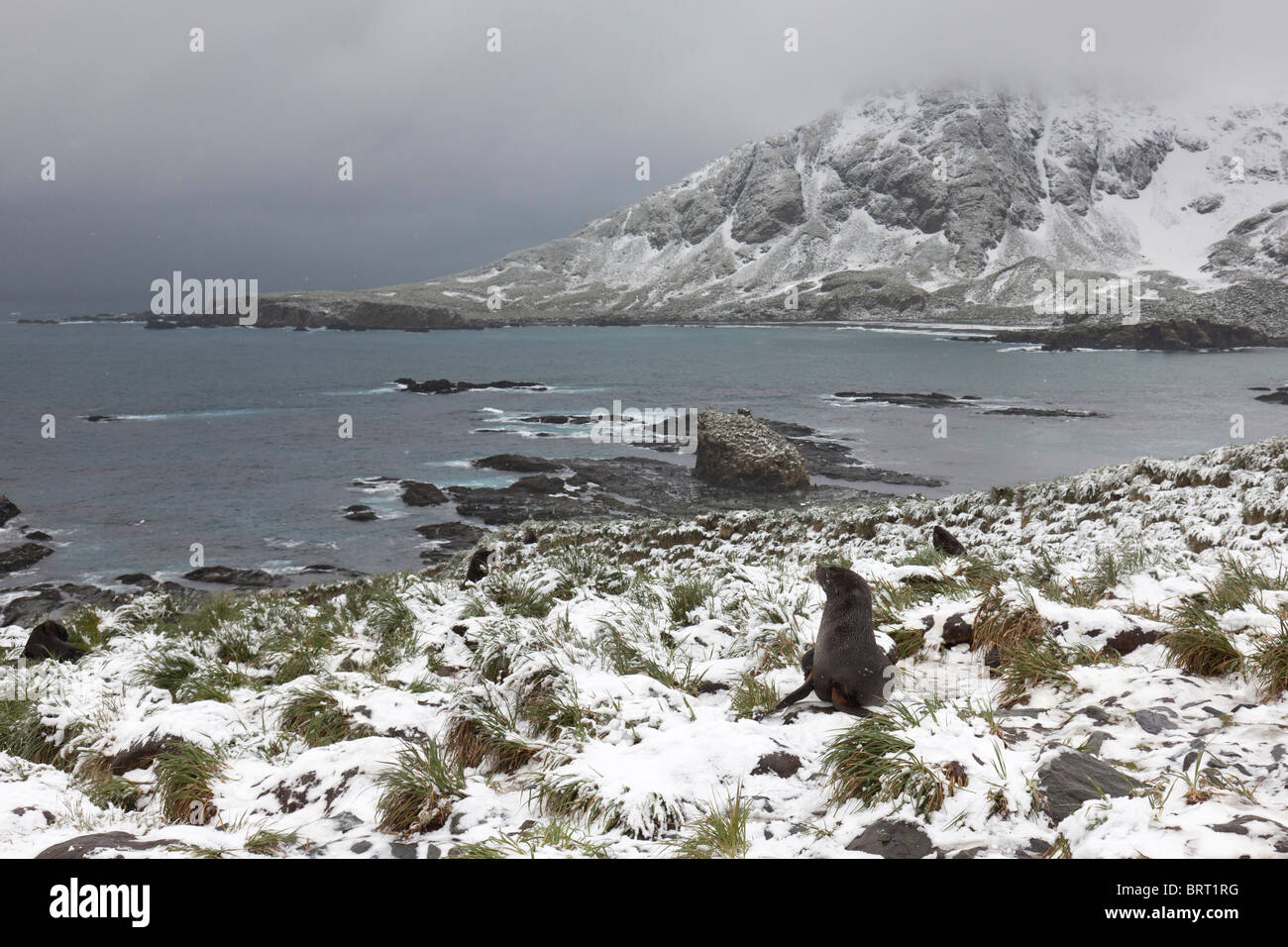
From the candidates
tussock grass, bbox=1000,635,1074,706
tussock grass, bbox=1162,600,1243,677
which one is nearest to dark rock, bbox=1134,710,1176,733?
tussock grass, bbox=1000,635,1074,706

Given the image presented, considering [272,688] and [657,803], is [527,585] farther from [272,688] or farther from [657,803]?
[657,803]

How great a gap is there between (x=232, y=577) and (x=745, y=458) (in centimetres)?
1942

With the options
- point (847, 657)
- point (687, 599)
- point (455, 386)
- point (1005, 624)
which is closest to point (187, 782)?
point (847, 657)

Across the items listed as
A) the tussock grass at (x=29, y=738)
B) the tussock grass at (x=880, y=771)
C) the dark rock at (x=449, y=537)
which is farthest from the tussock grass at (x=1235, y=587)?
the dark rock at (x=449, y=537)

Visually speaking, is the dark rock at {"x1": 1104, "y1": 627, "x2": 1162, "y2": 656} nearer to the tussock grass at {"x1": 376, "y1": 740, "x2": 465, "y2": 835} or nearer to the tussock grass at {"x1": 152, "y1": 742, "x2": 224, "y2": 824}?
the tussock grass at {"x1": 376, "y1": 740, "x2": 465, "y2": 835}

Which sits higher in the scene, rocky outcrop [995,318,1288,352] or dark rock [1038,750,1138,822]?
rocky outcrop [995,318,1288,352]

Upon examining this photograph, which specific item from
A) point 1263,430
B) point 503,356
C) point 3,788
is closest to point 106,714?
point 3,788

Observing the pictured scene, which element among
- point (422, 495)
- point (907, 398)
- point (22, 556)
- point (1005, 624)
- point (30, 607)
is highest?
point (907, 398)

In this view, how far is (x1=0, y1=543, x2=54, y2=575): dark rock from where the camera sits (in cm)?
2355

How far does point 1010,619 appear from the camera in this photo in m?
5.39

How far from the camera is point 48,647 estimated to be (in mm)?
8461

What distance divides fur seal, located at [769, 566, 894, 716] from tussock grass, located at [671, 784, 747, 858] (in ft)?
4.22

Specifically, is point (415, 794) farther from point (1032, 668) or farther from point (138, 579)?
point (138, 579)
